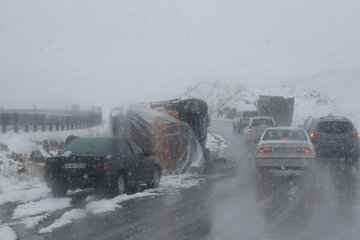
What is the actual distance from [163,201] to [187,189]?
1.97 m

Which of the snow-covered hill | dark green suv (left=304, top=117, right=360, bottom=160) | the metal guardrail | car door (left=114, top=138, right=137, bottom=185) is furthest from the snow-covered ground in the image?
the snow-covered hill

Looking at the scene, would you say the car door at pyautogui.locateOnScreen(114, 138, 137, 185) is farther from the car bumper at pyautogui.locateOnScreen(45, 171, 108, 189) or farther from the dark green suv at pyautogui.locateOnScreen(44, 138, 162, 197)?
the car bumper at pyautogui.locateOnScreen(45, 171, 108, 189)

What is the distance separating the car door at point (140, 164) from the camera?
13.2 metres

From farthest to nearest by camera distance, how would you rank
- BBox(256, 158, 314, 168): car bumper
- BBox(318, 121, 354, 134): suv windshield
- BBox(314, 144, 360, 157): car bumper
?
BBox(318, 121, 354, 134): suv windshield
BBox(314, 144, 360, 157): car bumper
BBox(256, 158, 314, 168): car bumper

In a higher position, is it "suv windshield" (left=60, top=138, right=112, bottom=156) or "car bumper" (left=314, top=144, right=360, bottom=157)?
"suv windshield" (left=60, top=138, right=112, bottom=156)

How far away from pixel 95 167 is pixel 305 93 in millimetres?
80220

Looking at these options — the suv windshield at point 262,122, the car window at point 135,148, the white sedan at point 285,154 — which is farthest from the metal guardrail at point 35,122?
the white sedan at point 285,154

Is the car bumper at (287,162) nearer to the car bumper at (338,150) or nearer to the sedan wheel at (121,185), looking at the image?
the car bumper at (338,150)

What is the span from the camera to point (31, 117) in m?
26.2

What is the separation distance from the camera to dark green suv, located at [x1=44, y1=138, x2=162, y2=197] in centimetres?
1162

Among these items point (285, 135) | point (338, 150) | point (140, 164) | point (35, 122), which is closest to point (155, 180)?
point (140, 164)

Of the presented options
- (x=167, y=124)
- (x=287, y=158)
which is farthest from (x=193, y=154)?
(x=287, y=158)

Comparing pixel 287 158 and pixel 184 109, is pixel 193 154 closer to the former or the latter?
pixel 184 109

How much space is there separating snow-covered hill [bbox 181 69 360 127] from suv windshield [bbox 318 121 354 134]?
43996 mm
